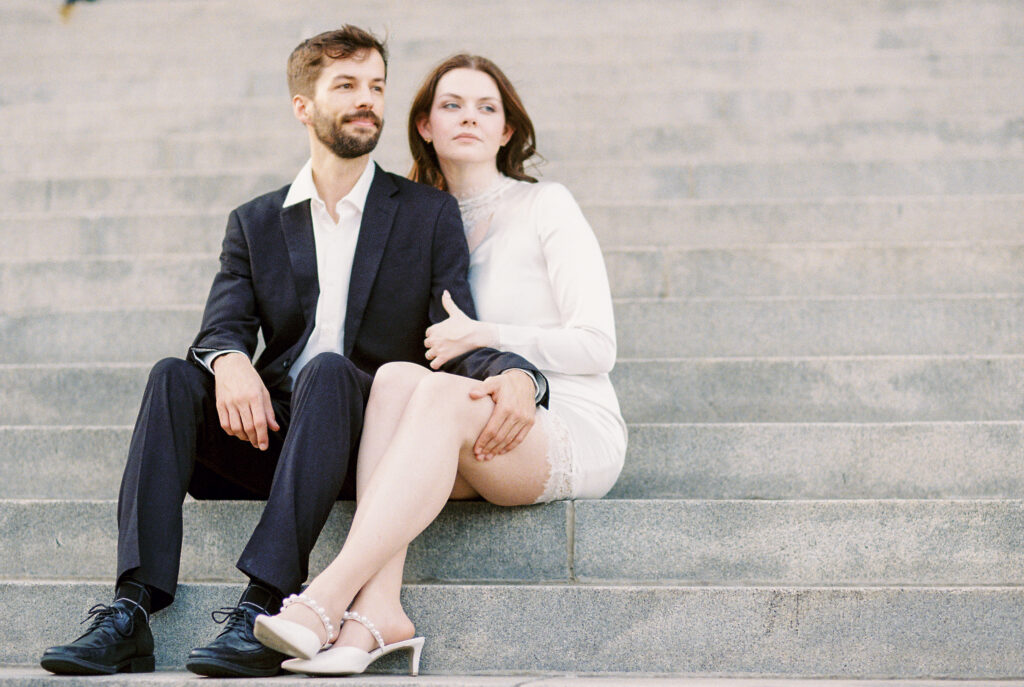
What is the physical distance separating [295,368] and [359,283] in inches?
8.9

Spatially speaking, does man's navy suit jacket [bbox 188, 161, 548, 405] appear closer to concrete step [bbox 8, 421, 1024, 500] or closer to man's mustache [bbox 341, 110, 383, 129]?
man's mustache [bbox 341, 110, 383, 129]

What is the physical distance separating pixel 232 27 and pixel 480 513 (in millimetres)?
4535

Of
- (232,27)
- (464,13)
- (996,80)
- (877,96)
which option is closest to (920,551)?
(877,96)

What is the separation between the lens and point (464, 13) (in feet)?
20.8

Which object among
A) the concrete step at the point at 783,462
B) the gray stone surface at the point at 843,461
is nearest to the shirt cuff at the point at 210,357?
the concrete step at the point at 783,462

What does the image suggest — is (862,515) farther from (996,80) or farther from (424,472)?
(996,80)

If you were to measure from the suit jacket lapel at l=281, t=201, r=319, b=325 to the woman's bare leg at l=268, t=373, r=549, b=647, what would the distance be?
448 millimetres

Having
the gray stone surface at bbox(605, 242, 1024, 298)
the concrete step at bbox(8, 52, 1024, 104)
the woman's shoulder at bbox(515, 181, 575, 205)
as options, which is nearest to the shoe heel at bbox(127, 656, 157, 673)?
the woman's shoulder at bbox(515, 181, 575, 205)

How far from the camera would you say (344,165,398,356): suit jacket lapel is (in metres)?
2.65

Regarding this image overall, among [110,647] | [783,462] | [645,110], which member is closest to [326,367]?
[110,647]

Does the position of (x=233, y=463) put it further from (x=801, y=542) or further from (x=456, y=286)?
(x=801, y=542)

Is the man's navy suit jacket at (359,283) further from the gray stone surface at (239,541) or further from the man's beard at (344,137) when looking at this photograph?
the gray stone surface at (239,541)

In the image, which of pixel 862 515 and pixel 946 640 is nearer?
pixel 946 640

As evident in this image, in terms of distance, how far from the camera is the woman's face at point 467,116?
2859 millimetres
